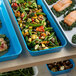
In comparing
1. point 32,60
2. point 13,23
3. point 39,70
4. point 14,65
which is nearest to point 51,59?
point 32,60

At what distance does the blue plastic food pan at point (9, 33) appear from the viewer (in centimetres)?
93

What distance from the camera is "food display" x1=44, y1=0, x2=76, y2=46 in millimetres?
1104

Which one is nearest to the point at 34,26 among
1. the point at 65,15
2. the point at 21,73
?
the point at 65,15

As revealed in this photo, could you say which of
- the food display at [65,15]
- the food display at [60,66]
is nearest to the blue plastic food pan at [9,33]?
the food display at [65,15]

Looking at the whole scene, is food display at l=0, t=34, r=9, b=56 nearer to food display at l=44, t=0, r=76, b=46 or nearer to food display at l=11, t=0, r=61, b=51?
food display at l=11, t=0, r=61, b=51

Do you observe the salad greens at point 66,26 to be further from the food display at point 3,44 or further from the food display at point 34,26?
the food display at point 3,44

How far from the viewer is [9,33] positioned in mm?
1087

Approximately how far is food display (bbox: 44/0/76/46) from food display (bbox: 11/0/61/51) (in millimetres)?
87

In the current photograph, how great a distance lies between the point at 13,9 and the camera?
115cm

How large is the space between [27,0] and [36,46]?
0.49 m

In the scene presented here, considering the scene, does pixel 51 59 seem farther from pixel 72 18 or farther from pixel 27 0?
pixel 27 0

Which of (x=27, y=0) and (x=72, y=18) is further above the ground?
(x=27, y=0)

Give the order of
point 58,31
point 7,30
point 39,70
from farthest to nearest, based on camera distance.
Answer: point 39,70 < point 7,30 < point 58,31

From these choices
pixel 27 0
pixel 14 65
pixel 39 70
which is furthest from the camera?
pixel 39 70
